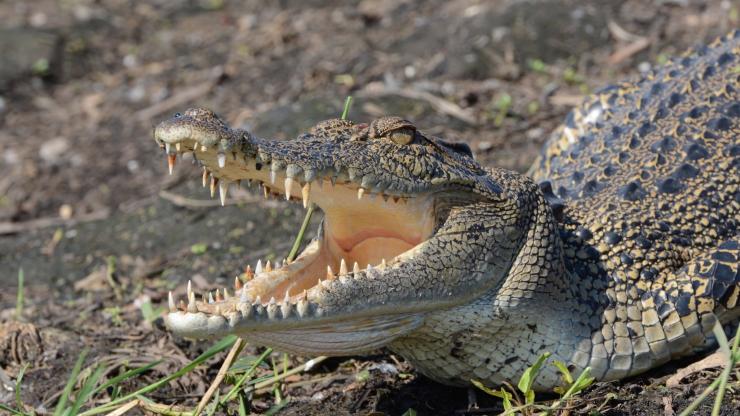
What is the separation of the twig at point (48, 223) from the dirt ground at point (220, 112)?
20 millimetres

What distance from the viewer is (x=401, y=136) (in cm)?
353

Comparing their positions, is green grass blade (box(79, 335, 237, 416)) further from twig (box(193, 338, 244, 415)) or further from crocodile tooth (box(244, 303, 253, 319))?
crocodile tooth (box(244, 303, 253, 319))

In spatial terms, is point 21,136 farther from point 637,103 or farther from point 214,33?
point 637,103

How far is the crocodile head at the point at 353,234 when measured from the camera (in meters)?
3.13

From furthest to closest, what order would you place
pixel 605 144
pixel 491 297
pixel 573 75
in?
pixel 573 75 < pixel 605 144 < pixel 491 297

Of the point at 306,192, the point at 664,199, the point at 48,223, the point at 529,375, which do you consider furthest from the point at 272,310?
the point at 48,223

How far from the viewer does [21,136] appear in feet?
28.7

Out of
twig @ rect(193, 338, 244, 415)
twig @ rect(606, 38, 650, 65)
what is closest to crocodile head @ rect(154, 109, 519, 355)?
twig @ rect(193, 338, 244, 415)

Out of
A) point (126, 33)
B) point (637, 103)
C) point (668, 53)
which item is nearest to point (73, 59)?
point (126, 33)

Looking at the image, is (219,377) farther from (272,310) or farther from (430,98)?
(430,98)

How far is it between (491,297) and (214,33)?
7.52 metres

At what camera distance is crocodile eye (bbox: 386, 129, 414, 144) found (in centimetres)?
352

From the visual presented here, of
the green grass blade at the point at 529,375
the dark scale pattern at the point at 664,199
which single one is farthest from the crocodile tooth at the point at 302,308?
the dark scale pattern at the point at 664,199

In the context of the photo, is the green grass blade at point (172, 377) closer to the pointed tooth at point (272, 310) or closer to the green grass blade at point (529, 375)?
the pointed tooth at point (272, 310)
